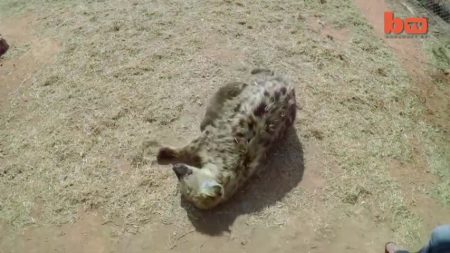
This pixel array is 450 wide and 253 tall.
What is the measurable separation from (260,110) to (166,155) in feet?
3.45

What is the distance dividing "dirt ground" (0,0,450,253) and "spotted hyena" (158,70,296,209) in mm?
203

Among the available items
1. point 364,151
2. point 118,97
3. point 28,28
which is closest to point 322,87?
point 364,151

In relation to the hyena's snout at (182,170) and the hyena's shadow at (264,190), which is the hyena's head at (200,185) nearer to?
the hyena's snout at (182,170)

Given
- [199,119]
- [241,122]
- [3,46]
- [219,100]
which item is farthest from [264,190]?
[3,46]

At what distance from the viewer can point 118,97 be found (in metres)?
6.02

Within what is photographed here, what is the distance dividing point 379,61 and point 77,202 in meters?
4.15

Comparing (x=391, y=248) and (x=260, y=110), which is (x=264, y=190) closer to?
(x=260, y=110)

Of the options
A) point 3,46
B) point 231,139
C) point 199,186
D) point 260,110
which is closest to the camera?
point 199,186

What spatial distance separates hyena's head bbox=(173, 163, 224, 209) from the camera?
4750mm

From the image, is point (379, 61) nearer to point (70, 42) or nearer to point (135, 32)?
point (135, 32)

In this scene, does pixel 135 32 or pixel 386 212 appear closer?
pixel 386 212

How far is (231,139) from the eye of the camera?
16.7 ft

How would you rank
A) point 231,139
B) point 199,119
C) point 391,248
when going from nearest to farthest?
point 391,248, point 231,139, point 199,119

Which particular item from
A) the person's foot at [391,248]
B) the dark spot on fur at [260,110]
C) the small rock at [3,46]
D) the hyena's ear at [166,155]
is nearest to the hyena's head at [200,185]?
the hyena's ear at [166,155]
